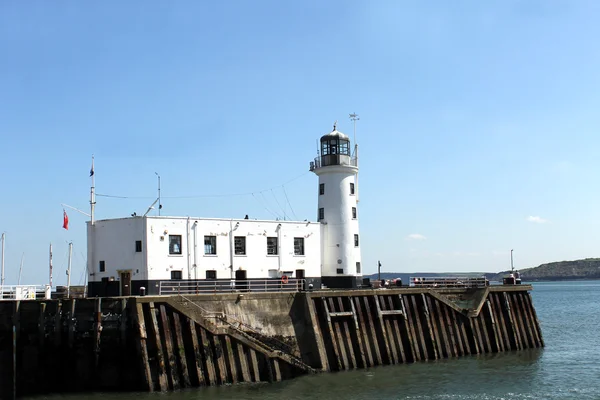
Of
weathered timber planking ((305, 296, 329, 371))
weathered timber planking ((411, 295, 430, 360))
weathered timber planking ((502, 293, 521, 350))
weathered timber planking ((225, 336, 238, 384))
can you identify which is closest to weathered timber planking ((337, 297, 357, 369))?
weathered timber planking ((305, 296, 329, 371))

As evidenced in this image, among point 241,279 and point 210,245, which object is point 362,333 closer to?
point 241,279

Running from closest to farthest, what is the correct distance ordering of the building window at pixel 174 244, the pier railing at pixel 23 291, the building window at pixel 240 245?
the pier railing at pixel 23 291, the building window at pixel 174 244, the building window at pixel 240 245

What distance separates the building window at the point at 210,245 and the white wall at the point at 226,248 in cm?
21

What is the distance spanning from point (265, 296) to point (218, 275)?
517 cm

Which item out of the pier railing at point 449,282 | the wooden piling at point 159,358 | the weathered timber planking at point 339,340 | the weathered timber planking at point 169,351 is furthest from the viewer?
the pier railing at point 449,282

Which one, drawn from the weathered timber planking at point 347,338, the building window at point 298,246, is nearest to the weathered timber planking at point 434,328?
the weathered timber planking at point 347,338

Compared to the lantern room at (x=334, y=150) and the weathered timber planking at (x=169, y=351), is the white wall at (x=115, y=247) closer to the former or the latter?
the weathered timber planking at (x=169, y=351)

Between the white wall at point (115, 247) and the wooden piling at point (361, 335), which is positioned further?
the white wall at point (115, 247)

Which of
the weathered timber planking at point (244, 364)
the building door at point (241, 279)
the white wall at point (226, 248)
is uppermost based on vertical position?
the white wall at point (226, 248)

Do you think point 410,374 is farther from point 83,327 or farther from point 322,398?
point 83,327

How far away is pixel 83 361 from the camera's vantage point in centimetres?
3547

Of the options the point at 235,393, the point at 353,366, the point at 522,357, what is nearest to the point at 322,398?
the point at 235,393

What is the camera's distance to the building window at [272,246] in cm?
4669

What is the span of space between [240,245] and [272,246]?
259cm
